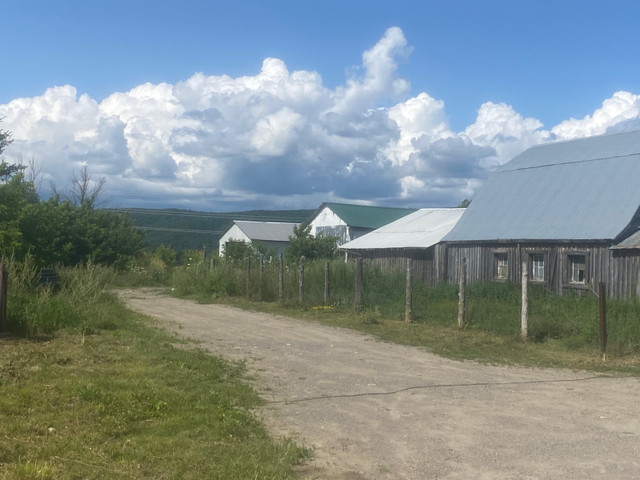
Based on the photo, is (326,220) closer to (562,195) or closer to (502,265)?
(502,265)

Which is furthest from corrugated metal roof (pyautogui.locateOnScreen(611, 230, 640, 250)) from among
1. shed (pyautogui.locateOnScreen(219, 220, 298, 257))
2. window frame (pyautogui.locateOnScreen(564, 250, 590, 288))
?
shed (pyautogui.locateOnScreen(219, 220, 298, 257))

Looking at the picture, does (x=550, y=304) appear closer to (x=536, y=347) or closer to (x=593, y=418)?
(x=536, y=347)

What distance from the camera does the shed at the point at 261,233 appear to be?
6294 centimetres

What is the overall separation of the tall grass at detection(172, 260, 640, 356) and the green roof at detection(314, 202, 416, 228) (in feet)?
76.0

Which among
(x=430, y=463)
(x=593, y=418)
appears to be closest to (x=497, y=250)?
(x=593, y=418)

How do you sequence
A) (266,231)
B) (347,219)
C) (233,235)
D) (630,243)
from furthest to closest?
(233,235) < (266,231) < (347,219) < (630,243)

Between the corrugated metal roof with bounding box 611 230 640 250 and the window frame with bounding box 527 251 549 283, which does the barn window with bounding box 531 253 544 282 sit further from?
the corrugated metal roof with bounding box 611 230 640 250

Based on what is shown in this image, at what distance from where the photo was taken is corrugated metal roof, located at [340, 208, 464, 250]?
94.3 ft

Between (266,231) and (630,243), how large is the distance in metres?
47.6

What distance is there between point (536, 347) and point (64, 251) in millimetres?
24633

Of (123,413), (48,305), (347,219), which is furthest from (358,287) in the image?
(347,219)

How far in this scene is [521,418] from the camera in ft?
25.5

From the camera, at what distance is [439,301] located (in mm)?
20406

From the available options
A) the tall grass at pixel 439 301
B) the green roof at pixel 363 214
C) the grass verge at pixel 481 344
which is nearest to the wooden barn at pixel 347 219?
the green roof at pixel 363 214
